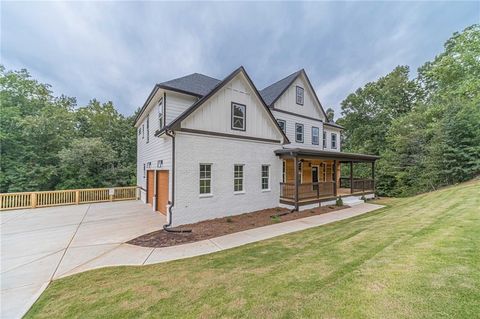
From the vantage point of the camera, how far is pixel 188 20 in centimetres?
1129

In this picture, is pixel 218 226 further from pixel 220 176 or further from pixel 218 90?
pixel 218 90

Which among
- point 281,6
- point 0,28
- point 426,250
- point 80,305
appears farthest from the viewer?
point 281,6

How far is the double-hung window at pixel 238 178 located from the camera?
997 centimetres

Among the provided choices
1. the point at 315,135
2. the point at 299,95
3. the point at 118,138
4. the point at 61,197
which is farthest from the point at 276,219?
the point at 118,138

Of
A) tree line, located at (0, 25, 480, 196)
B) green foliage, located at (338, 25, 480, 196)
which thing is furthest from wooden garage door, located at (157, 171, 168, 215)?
green foliage, located at (338, 25, 480, 196)

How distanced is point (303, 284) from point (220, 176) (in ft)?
21.4

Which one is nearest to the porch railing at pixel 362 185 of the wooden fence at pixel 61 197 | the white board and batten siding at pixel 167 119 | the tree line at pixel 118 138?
the tree line at pixel 118 138

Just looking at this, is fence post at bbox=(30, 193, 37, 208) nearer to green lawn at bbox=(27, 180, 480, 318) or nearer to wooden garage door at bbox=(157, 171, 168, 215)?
wooden garage door at bbox=(157, 171, 168, 215)

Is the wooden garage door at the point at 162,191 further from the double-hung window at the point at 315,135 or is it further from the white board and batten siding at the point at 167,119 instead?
the double-hung window at the point at 315,135

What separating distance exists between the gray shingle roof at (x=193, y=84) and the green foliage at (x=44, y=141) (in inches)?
460

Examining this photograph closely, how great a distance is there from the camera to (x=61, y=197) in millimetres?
12758

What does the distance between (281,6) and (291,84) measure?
480cm

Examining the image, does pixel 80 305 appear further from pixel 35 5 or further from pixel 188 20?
pixel 188 20

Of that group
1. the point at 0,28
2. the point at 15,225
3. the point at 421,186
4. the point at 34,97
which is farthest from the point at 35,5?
the point at 421,186
